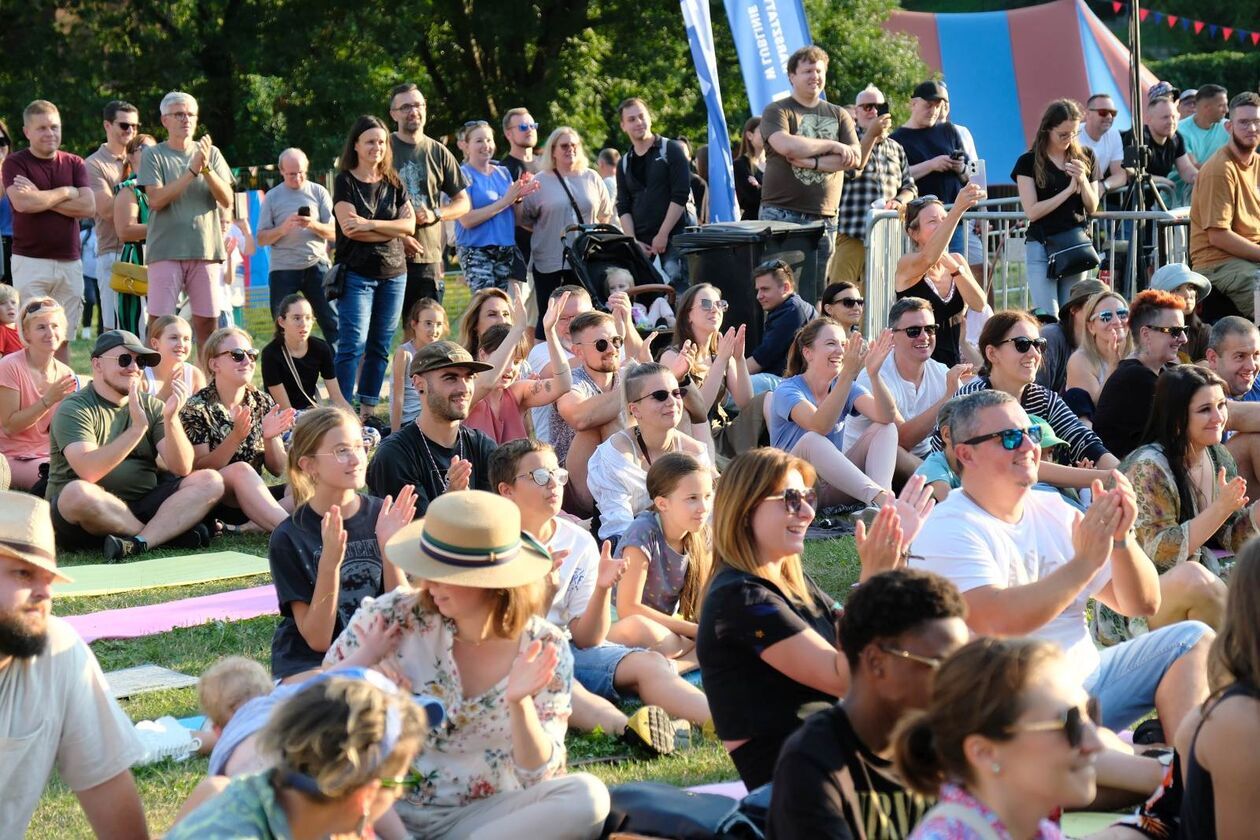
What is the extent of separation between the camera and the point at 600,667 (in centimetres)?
562

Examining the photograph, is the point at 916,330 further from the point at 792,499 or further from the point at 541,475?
the point at 792,499

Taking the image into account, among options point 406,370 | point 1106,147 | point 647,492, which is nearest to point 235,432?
point 406,370

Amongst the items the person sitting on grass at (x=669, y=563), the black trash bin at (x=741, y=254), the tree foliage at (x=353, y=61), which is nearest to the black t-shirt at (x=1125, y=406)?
the person sitting on grass at (x=669, y=563)

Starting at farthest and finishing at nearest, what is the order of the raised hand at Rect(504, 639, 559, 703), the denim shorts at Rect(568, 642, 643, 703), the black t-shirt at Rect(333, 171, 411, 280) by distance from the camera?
the black t-shirt at Rect(333, 171, 411, 280), the denim shorts at Rect(568, 642, 643, 703), the raised hand at Rect(504, 639, 559, 703)

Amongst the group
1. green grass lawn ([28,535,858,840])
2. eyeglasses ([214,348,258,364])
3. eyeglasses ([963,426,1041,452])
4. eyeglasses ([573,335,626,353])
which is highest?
eyeglasses ([963,426,1041,452])

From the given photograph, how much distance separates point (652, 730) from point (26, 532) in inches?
89.1

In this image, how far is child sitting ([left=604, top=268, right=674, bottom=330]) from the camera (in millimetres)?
10734

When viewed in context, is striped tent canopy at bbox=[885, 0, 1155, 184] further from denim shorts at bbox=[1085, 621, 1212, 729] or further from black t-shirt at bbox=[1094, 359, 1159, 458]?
denim shorts at bbox=[1085, 621, 1212, 729]

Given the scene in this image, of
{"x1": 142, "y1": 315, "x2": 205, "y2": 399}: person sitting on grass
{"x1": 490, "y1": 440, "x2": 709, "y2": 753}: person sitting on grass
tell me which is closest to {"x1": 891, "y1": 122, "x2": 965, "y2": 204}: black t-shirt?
{"x1": 142, "y1": 315, "x2": 205, "y2": 399}: person sitting on grass

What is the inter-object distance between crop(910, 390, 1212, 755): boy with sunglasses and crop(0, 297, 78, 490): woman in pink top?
554 centimetres

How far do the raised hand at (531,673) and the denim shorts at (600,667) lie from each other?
68.5 inches

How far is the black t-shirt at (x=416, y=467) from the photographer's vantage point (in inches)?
257

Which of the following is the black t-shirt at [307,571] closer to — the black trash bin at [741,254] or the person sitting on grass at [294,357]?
the person sitting on grass at [294,357]

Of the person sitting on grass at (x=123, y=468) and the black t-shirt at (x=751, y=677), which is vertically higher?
the black t-shirt at (x=751, y=677)
